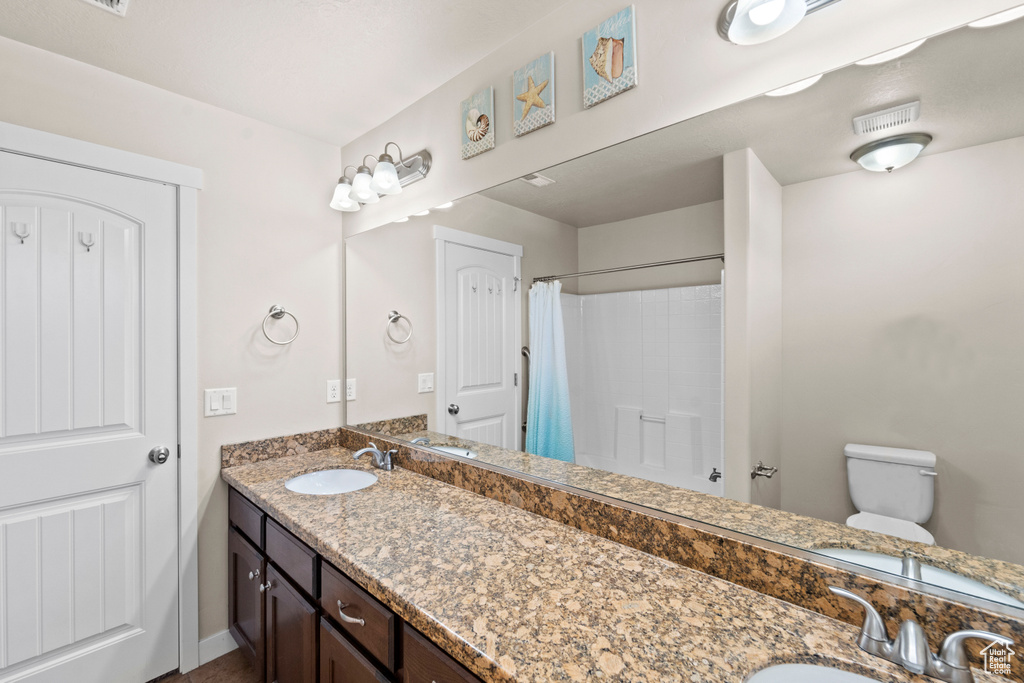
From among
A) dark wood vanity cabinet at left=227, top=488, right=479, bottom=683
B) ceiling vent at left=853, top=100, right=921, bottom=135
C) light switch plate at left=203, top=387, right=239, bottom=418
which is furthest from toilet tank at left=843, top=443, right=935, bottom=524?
light switch plate at left=203, top=387, right=239, bottom=418

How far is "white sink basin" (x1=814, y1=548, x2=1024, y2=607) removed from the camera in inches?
30.2

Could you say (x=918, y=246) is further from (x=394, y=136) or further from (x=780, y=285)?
(x=394, y=136)

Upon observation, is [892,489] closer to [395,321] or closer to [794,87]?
[794,87]

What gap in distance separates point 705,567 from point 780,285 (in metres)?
0.66

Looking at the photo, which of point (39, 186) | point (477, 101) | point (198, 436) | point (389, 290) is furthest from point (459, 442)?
point (39, 186)

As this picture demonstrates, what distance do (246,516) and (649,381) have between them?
166 centimetres

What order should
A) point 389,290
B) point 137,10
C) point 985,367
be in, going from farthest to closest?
point 389,290, point 137,10, point 985,367

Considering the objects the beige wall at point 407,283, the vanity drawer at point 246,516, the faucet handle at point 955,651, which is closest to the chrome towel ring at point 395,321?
the beige wall at point 407,283


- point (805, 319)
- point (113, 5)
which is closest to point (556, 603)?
point (805, 319)

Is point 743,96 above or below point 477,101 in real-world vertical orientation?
below

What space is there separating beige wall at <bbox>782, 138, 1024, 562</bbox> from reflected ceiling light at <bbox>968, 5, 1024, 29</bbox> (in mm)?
209

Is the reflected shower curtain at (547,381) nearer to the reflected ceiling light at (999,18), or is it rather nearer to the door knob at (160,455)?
the reflected ceiling light at (999,18)

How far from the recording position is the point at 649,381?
119 centimetres

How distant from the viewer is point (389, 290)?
2.14 meters
